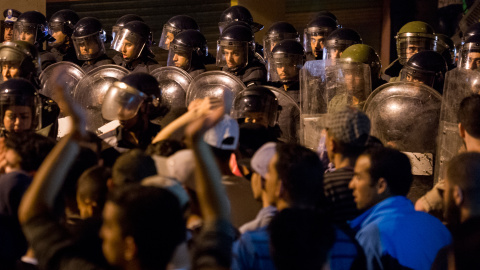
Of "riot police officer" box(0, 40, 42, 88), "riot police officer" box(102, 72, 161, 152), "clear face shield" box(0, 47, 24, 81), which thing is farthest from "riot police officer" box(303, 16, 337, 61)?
"riot police officer" box(102, 72, 161, 152)

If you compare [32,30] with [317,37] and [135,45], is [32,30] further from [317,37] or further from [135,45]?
[317,37]

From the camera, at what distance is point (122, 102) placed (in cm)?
471

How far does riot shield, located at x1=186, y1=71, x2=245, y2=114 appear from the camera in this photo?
22.0 ft

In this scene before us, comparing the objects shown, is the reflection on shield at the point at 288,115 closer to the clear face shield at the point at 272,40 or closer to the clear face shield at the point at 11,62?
the clear face shield at the point at 11,62

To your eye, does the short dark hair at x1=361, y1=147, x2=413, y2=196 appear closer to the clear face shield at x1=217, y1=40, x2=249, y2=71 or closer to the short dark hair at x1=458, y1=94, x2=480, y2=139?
the short dark hair at x1=458, y1=94, x2=480, y2=139

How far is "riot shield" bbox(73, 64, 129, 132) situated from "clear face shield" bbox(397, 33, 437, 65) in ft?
9.27

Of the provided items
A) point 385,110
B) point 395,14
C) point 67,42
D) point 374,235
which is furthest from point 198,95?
point 395,14

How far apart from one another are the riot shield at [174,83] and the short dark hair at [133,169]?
3859mm

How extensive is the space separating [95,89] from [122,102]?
2.35m

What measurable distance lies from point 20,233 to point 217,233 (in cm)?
121

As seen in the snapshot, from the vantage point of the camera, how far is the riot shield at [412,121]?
5629mm

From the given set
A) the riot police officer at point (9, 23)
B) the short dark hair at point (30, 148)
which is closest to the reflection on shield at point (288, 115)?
the short dark hair at point (30, 148)

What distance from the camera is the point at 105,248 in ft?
7.39

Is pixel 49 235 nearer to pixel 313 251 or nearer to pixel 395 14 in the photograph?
pixel 313 251
